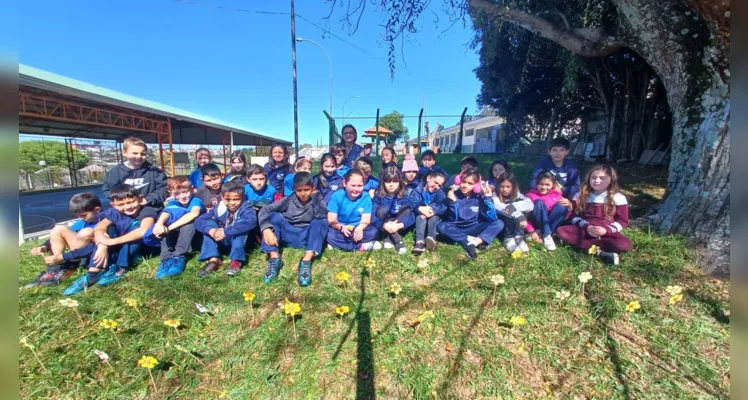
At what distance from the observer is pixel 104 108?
9562 millimetres

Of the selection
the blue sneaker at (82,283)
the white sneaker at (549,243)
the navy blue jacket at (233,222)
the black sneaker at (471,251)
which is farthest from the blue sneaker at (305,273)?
the white sneaker at (549,243)

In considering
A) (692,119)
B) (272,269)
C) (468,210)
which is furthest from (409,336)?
(692,119)

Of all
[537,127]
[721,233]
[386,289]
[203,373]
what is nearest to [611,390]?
A: [386,289]

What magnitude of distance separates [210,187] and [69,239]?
1444 mm

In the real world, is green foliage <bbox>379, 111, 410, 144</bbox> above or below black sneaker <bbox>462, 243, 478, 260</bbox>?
above

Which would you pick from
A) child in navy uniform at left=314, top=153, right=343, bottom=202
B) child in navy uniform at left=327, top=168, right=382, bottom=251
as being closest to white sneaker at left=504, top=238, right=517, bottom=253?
child in navy uniform at left=327, top=168, right=382, bottom=251

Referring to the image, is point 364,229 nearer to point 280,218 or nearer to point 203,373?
point 280,218

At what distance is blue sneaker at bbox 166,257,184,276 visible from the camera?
123 inches

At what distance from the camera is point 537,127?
18.5 meters

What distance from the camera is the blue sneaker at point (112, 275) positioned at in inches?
117

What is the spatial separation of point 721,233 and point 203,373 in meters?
4.73

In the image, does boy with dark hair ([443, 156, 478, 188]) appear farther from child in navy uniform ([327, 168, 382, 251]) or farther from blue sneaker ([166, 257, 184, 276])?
blue sneaker ([166, 257, 184, 276])

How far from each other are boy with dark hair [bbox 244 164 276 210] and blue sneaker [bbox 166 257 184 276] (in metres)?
1.02

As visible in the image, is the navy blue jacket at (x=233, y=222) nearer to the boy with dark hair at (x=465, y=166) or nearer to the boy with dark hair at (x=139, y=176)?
the boy with dark hair at (x=139, y=176)
